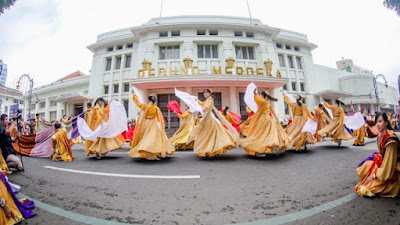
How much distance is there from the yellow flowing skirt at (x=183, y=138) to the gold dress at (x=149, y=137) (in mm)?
2211

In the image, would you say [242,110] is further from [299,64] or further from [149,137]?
[149,137]

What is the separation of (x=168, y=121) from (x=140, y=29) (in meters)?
11.6

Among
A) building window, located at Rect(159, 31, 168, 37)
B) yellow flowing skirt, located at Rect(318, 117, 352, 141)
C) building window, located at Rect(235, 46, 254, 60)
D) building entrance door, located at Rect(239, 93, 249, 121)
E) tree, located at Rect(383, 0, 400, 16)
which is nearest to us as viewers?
tree, located at Rect(383, 0, 400, 16)

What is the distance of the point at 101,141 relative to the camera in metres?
6.27

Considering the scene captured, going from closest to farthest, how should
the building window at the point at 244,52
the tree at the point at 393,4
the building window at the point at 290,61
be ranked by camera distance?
1. the tree at the point at 393,4
2. the building window at the point at 244,52
3. the building window at the point at 290,61

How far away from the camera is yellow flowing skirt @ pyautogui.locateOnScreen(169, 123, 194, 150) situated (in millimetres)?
8094

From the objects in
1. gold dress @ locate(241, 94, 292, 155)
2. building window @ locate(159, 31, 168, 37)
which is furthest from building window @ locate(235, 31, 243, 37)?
gold dress @ locate(241, 94, 292, 155)

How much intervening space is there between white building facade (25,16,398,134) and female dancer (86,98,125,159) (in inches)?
392

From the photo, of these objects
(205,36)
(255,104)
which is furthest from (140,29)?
(255,104)

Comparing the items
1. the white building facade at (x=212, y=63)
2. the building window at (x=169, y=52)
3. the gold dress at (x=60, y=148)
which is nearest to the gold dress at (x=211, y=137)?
the gold dress at (x=60, y=148)

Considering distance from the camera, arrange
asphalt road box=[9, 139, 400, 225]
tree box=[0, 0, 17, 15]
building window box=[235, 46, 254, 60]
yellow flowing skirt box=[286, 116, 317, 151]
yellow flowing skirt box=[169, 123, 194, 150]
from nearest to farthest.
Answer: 1. asphalt road box=[9, 139, 400, 225]
2. tree box=[0, 0, 17, 15]
3. yellow flowing skirt box=[286, 116, 317, 151]
4. yellow flowing skirt box=[169, 123, 194, 150]
5. building window box=[235, 46, 254, 60]

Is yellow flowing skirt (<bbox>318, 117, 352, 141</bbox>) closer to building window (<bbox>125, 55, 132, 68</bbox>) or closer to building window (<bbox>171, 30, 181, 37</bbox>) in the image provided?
building window (<bbox>171, 30, 181, 37</bbox>)

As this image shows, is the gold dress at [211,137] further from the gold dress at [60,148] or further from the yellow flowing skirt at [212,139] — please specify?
the gold dress at [60,148]

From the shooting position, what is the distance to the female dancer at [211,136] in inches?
213
